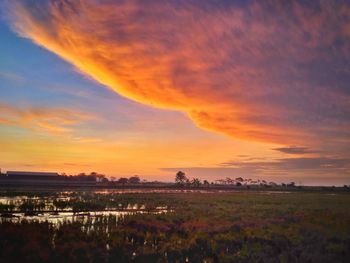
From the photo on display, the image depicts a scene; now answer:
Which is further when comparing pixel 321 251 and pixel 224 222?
pixel 224 222

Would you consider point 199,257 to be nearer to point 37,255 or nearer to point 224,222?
point 37,255

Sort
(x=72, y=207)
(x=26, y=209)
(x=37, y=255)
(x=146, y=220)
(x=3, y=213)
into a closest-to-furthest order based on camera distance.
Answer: (x=37, y=255) < (x=146, y=220) < (x=3, y=213) < (x=26, y=209) < (x=72, y=207)

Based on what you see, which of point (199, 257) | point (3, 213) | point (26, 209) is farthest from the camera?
point (26, 209)

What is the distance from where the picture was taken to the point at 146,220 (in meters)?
28.4

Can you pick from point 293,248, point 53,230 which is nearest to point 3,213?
point 53,230

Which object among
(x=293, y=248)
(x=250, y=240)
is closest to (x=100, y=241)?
(x=250, y=240)

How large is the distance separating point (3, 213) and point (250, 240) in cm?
2072

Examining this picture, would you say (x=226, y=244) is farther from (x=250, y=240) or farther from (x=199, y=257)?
(x=199, y=257)

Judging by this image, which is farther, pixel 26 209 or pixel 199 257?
pixel 26 209

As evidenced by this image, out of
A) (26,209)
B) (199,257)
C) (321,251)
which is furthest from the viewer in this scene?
(26,209)

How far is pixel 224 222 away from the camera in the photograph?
28.7 meters

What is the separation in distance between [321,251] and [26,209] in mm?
26133

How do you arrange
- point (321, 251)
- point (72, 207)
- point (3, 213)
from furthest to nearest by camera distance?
point (72, 207) < point (3, 213) < point (321, 251)

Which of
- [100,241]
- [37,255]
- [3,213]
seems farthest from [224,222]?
[3,213]
